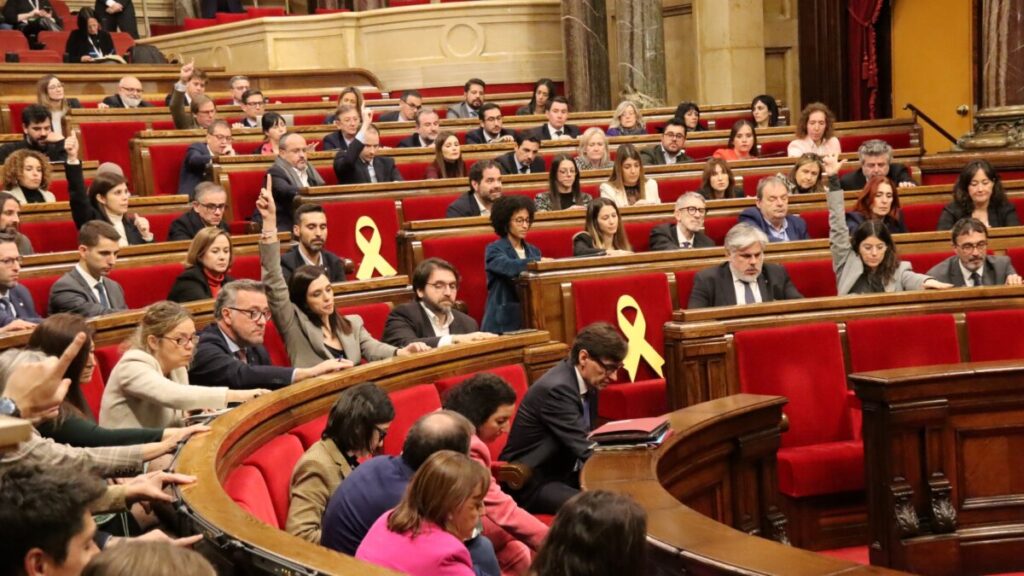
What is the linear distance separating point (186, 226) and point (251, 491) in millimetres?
2758

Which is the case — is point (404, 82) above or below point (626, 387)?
above

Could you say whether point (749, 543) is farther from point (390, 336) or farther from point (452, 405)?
point (390, 336)

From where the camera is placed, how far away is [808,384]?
421 centimetres

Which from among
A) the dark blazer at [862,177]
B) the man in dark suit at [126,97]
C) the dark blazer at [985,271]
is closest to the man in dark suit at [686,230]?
the dark blazer at [985,271]

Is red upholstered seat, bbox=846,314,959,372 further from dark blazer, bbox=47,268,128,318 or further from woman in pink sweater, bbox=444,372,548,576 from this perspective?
dark blazer, bbox=47,268,128,318

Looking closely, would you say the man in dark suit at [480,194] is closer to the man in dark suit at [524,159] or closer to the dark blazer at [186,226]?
the man in dark suit at [524,159]

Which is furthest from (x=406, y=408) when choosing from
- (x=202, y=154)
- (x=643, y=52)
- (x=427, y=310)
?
(x=643, y=52)

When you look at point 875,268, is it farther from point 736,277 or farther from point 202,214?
point 202,214

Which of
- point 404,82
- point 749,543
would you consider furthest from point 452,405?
point 404,82

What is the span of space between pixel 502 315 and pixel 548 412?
4.80 feet

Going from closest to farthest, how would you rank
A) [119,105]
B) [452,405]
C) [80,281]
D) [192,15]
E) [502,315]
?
[452,405], [80,281], [502,315], [119,105], [192,15]

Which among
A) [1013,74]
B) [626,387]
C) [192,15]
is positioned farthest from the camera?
[192,15]

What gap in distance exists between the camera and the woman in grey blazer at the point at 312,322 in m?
3.90

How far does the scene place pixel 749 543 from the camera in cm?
225
